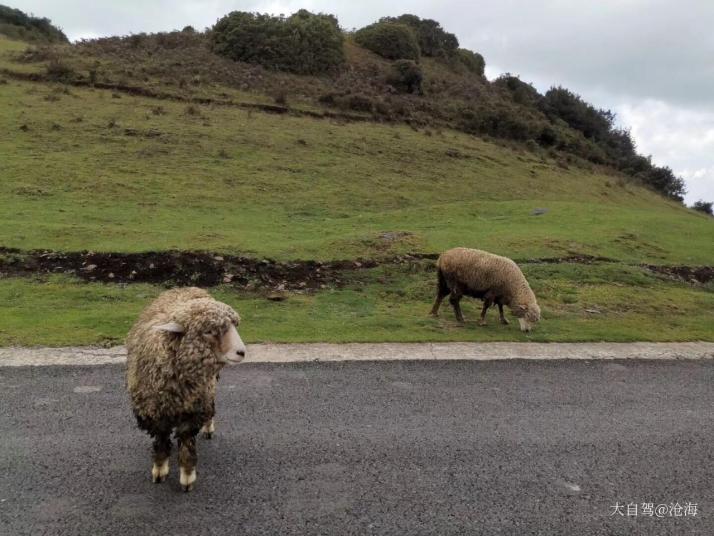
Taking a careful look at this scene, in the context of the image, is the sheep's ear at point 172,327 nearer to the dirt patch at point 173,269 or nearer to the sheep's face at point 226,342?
the sheep's face at point 226,342

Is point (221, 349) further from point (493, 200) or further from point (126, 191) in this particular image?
point (493, 200)

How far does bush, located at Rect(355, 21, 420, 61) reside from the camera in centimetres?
6090

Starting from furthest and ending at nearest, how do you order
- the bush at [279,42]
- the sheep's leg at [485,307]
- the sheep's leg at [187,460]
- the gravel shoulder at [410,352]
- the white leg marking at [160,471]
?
the bush at [279,42] < the sheep's leg at [485,307] < the gravel shoulder at [410,352] < the white leg marking at [160,471] < the sheep's leg at [187,460]

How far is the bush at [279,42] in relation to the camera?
160 ft

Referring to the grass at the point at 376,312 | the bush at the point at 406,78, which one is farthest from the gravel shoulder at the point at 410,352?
the bush at the point at 406,78

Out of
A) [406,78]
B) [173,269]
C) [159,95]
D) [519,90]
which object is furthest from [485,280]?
[519,90]

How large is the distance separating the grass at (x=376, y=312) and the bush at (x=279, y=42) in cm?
3808

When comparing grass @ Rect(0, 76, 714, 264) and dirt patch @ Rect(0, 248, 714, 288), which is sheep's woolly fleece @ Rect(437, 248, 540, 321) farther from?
grass @ Rect(0, 76, 714, 264)

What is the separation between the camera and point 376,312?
12.8 metres

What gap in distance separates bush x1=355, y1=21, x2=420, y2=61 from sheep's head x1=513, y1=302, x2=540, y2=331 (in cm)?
5327

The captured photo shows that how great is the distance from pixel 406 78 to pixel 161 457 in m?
51.5

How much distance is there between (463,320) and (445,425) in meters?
5.73

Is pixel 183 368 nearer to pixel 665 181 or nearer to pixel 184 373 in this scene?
pixel 184 373

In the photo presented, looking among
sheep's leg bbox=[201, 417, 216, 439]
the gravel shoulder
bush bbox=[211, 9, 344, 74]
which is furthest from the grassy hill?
bush bbox=[211, 9, 344, 74]
